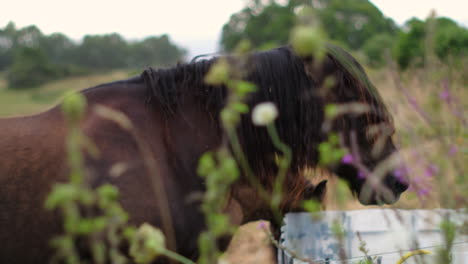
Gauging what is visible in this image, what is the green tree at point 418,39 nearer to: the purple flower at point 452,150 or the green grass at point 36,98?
the purple flower at point 452,150

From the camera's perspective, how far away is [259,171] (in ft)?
7.12

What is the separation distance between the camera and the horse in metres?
1.82

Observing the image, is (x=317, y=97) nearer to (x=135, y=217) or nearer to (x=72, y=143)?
(x=135, y=217)

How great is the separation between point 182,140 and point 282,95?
1.77ft

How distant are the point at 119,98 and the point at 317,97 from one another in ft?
3.21

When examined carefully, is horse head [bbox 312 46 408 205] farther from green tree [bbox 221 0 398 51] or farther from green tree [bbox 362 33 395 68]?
green tree [bbox 221 0 398 51]

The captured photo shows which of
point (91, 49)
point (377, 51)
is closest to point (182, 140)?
point (377, 51)

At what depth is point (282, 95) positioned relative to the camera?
210 cm

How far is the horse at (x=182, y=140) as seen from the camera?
1824mm

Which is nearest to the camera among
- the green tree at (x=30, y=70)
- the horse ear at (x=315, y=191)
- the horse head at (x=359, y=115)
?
the horse head at (x=359, y=115)

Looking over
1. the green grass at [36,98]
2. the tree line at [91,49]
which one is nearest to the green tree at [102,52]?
the tree line at [91,49]

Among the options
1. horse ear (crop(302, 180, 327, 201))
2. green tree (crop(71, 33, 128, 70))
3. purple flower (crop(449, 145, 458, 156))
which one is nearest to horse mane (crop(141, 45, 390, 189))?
horse ear (crop(302, 180, 327, 201))

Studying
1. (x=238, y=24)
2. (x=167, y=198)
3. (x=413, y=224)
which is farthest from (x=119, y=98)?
(x=238, y=24)

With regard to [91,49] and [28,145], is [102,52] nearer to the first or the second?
[91,49]
